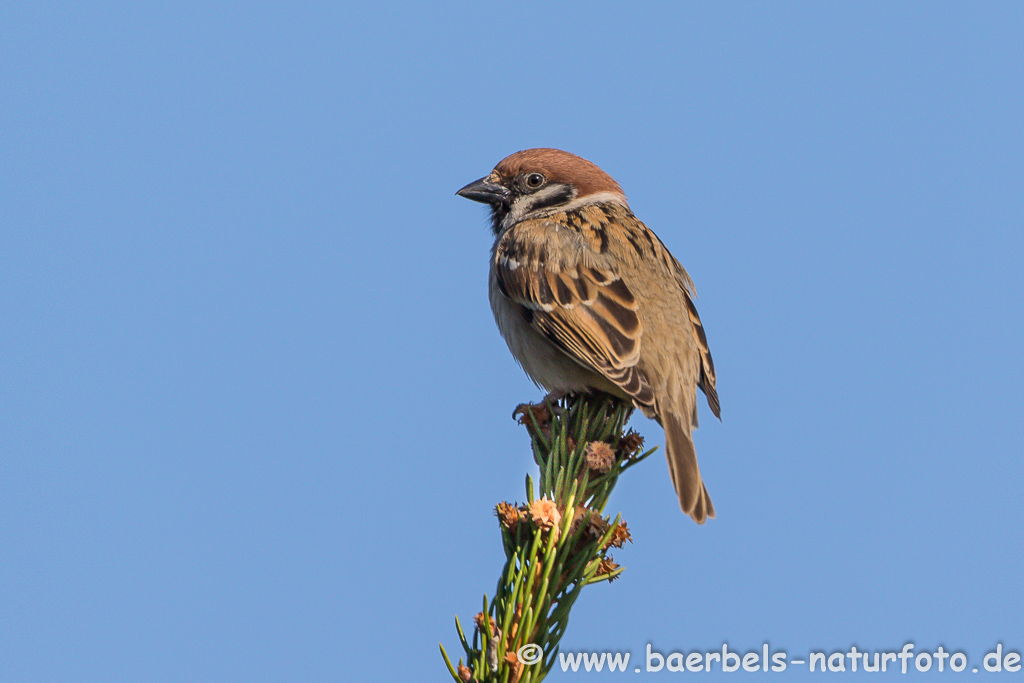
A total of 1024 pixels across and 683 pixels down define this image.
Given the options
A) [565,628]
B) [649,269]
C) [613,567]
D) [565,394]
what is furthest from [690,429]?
[565,628]

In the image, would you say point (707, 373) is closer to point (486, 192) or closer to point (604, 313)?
point (604, 313)

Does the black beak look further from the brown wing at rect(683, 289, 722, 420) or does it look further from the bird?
the brown wing at rect(683, 289, 722, 420)

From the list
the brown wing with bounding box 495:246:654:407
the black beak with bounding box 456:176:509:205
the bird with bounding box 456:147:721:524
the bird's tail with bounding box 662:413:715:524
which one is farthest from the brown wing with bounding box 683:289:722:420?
the black beak with bounding box 456:176:509:205

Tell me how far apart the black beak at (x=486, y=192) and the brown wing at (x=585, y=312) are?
2.53 feet

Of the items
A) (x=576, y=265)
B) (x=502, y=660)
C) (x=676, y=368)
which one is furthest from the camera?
(x=576, y=265)

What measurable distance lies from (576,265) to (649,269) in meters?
0.34

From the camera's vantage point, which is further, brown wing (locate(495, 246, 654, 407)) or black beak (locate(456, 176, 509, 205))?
black beak (locate(456, 176, 509, 205))

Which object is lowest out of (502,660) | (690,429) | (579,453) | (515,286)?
(502,660)

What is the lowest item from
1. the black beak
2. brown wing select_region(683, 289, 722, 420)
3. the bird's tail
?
the bird's tail

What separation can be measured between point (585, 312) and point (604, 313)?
3.1 inches

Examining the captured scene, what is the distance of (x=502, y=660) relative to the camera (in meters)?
2.22

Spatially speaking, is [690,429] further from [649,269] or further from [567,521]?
[567,521]

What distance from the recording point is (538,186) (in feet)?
17.1

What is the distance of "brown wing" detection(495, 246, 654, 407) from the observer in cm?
377
